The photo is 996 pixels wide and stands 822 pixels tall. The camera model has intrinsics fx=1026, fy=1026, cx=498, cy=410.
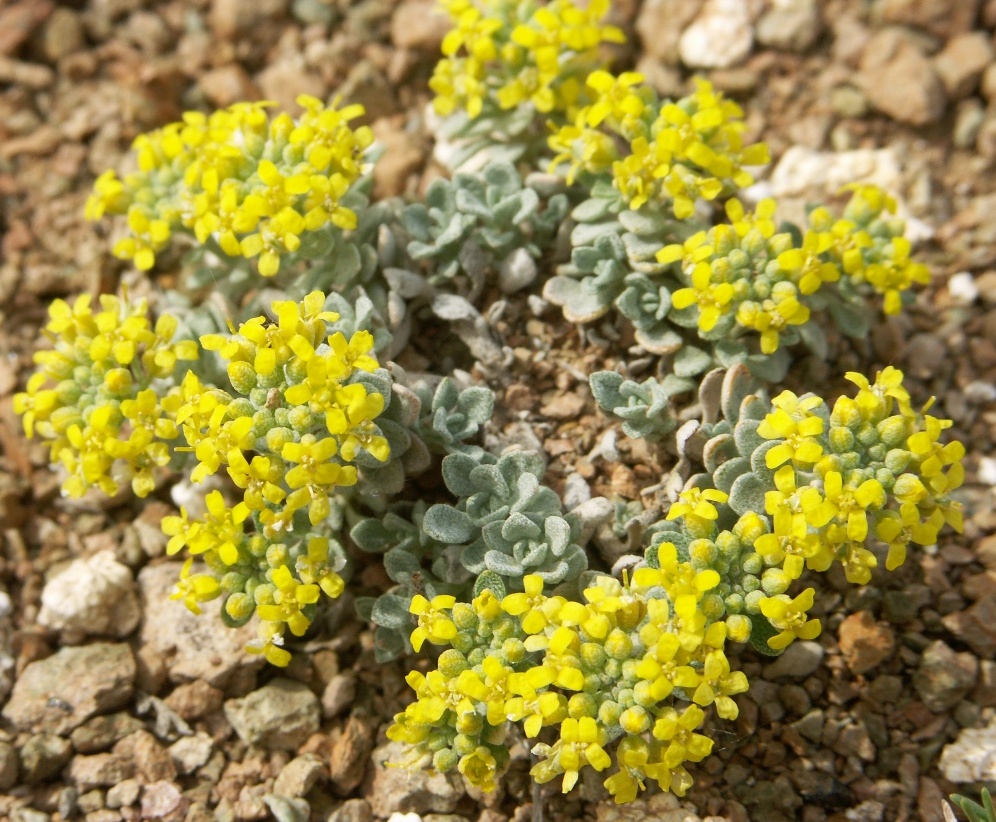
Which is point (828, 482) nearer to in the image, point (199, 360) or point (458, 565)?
point (458, 565)

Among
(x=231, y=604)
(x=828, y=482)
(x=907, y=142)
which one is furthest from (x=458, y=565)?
(x=907, y=142)

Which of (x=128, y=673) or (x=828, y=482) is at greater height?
(x=828, y=482)

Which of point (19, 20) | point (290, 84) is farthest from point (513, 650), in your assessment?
point (19, 20)

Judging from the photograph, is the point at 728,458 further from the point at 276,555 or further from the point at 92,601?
the point at 92,601

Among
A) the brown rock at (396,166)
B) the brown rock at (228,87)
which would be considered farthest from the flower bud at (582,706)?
the brown rock at (228,87)

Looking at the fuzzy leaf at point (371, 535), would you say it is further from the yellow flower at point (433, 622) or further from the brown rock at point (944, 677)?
the brown rock at point (944, 677)

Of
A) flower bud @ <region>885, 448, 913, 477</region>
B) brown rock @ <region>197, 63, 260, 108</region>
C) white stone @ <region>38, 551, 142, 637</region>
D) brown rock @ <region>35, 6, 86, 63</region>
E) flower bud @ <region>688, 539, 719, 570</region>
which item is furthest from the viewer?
brown rock @ <region>35, 6, 86, 63</region>

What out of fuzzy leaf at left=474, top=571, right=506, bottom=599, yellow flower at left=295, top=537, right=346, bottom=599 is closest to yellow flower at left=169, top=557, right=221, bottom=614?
yellow flower at left=295, top=537, right=346, bottom=599

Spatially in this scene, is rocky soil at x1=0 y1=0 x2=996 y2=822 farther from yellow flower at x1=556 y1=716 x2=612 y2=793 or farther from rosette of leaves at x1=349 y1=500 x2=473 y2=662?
yellow flower at x1=556 y1=716 x2=612 y2=793
